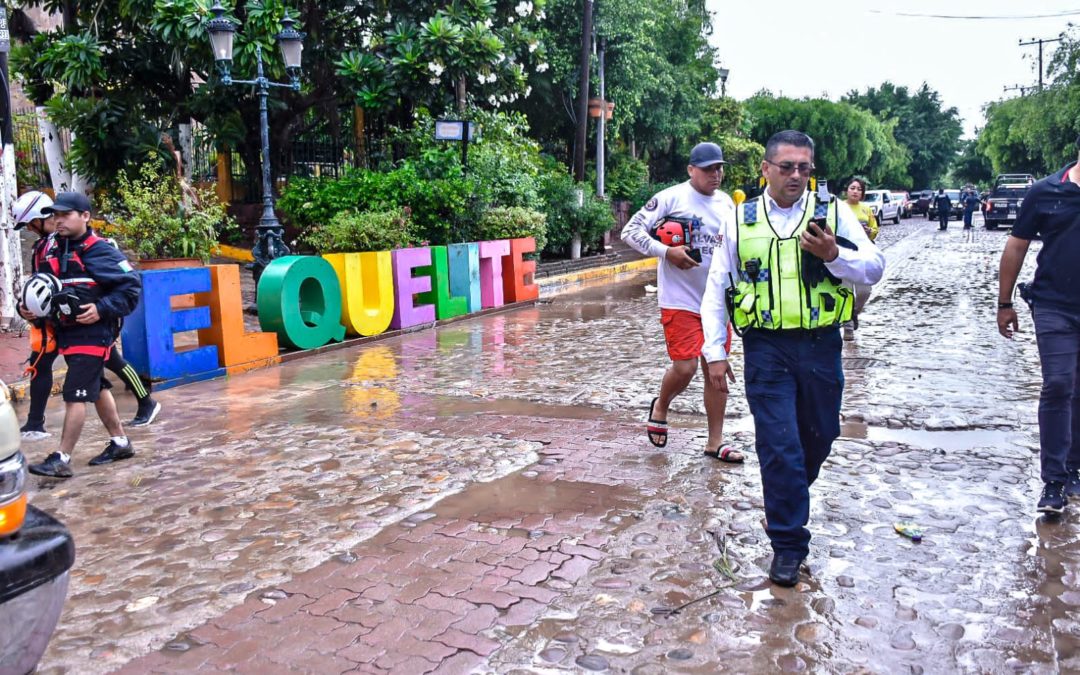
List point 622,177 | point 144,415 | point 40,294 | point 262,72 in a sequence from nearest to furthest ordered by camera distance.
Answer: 1. point 40,294
2. point 144,415
3. point 262,72
4. point 622,177

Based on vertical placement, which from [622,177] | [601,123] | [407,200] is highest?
[601,123]

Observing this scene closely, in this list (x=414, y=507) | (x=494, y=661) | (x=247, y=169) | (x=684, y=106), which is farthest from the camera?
(x=684, y=106)

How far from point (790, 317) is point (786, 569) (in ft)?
3.41

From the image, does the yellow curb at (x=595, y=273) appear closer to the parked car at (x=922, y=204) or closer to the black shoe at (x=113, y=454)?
the black shoe at (x=113, y=454)

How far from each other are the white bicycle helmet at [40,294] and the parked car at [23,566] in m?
2.94

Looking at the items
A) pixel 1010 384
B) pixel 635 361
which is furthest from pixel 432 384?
pixel 1010 384

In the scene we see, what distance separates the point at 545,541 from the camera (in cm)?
439

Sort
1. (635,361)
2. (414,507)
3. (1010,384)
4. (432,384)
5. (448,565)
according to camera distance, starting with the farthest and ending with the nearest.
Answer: (635,361)
(432,384)
(1010,384)
(414,507)
(448,565)

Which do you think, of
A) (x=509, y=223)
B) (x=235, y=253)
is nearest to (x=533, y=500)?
(x=509, y=223)

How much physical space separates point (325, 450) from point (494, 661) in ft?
10.4

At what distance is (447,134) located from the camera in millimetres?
14992

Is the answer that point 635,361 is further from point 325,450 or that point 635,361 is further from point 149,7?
point 149,7

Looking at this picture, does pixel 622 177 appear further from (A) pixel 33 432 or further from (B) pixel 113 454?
(B) pixel 113 454

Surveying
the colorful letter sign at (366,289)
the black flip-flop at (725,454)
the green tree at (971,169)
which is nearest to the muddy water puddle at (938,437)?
the black flip-flop at (725,454)
